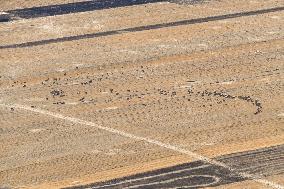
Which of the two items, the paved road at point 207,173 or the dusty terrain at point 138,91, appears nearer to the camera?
the paved road at point 207,173

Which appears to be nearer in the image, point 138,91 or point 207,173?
point 207,173

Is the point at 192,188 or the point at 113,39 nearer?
the point at 192,188

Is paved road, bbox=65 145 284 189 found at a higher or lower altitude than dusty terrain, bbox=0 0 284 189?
lower

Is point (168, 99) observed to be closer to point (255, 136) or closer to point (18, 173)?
point (255, 136)

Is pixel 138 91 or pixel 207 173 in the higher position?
pixel 138 91

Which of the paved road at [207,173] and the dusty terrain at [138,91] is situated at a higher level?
the dusty terrain at [138,91]

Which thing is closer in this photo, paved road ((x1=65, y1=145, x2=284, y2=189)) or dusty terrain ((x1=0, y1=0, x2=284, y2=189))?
paved road ((x1=65, y1=145, x2=284, y2=189))

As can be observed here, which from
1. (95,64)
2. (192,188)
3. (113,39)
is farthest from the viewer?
(113,39)

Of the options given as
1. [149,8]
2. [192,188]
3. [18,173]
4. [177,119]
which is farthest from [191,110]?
[149,8]
